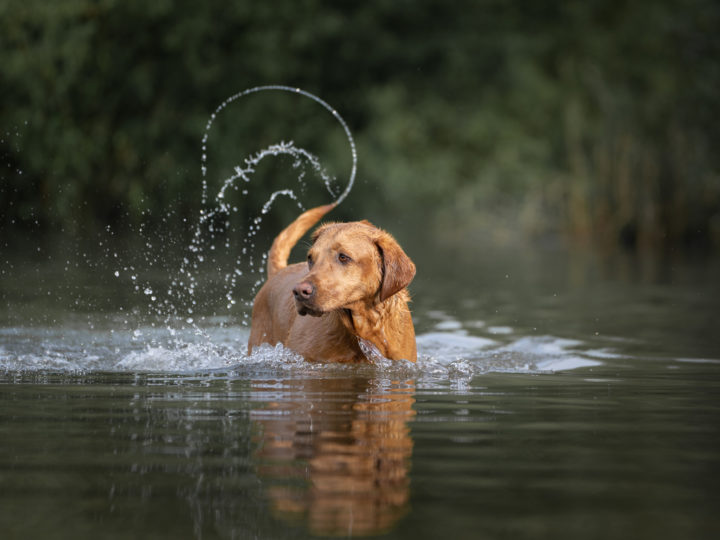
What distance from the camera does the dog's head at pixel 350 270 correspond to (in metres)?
6.01

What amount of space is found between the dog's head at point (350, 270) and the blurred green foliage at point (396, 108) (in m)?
14.0

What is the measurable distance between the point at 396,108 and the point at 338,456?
2795 centimetres

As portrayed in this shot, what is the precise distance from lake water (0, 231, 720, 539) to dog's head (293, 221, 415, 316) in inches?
18.0

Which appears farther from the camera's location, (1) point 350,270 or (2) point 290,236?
(2) point 290,236

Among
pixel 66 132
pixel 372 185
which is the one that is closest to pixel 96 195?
pixel 66 132

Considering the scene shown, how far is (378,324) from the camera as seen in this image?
6.49 meters

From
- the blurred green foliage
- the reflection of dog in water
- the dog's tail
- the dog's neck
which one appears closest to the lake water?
the reflection of dog in water

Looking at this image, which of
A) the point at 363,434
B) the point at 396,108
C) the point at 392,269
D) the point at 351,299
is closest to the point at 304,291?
the point at 351,299

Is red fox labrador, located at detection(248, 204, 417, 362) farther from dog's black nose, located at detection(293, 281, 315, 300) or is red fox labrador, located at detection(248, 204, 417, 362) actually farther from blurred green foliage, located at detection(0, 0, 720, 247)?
blurred green foliage, located at detection(0, 0, 720, 247)

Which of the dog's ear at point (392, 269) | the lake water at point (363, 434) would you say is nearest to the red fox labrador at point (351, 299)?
the dog's ear at point (392, 269)

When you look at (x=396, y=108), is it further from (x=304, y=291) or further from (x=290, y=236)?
(x=304, y=291)

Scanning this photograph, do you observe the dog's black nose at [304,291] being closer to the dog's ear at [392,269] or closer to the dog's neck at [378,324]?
the dog's neck at [378,324]

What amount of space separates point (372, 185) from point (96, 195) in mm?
7958

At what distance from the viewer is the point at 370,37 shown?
3152 centimetres
